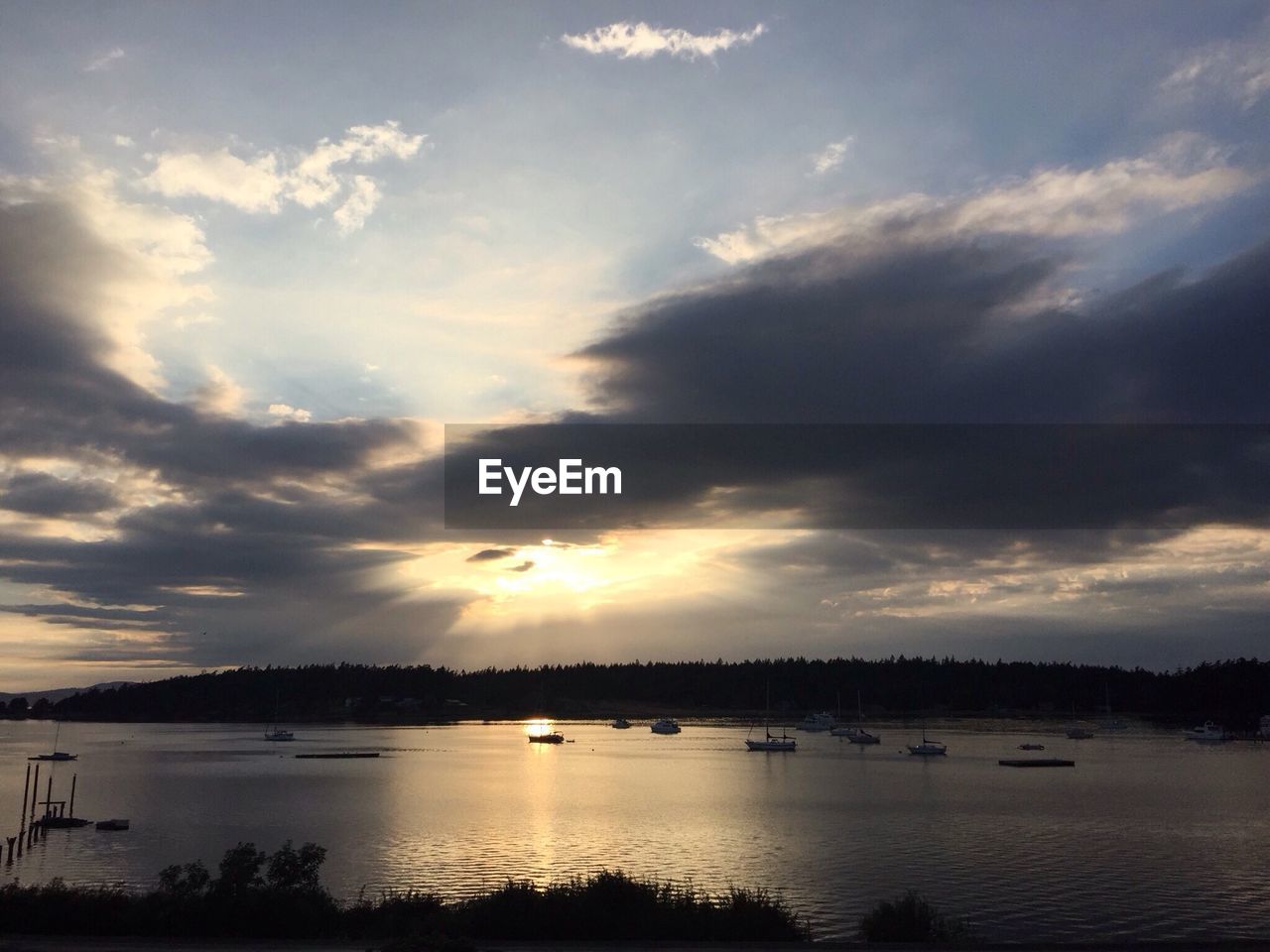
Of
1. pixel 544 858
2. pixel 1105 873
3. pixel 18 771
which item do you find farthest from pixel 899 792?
pixel 18 771

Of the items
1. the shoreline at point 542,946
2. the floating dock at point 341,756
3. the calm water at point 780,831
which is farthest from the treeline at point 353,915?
the floating dock at point 341,756

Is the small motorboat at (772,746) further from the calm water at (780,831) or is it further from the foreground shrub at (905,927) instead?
the foreground shrub at (905,927)

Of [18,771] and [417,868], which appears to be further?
[18,771]

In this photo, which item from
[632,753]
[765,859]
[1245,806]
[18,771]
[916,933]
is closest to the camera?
[916,933]

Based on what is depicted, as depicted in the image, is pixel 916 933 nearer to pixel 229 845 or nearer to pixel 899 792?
pixel 229 845

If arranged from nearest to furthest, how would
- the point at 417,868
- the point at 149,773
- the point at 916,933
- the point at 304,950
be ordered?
the point at 304,950, the point at 916,933, the point at 417,868, the point at 149,773

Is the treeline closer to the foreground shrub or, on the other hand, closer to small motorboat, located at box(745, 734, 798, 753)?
the foreground shrub

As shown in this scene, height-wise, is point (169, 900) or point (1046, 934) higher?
point (169, 900)
